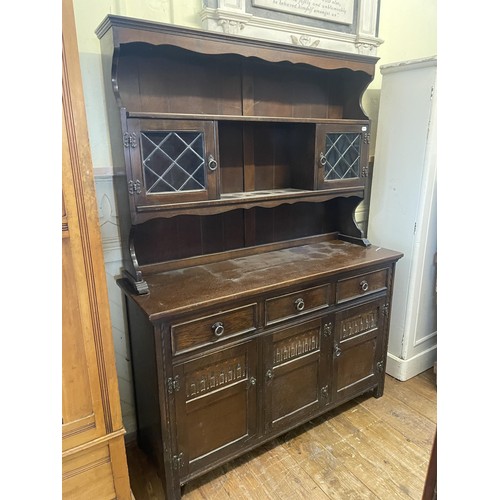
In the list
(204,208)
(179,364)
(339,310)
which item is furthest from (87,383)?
(339,310)

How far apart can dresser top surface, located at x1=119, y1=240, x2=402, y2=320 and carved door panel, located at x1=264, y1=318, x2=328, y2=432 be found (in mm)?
244

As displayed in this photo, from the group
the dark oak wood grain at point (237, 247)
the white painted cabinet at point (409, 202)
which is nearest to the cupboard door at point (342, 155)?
the dark oak wood grain at point (237, 247)

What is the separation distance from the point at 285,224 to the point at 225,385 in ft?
3.01

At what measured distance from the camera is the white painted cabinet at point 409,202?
1.96 m

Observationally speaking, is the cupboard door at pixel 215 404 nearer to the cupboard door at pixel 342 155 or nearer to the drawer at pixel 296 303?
the drawer at pixel 296 303

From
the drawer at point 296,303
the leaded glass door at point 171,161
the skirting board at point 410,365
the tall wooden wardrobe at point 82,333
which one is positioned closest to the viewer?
the tall wooden wardrobe at point 82,333

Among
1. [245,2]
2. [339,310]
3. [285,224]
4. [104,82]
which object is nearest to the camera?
[104,82]

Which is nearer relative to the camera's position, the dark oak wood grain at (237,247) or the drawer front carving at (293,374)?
the dark oak wood grain at (237,247)

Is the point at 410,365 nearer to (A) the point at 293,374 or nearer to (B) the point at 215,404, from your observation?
(A) the point at 293,374

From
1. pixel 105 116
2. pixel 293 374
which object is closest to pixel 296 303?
pixel 293 374

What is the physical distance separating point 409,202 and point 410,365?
103cm

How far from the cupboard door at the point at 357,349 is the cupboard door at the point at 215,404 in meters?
0.51
